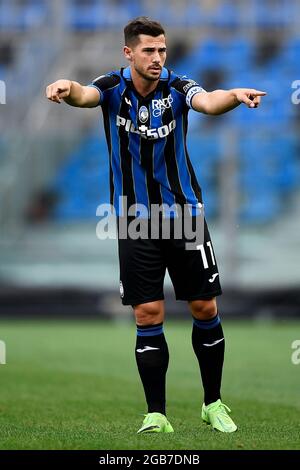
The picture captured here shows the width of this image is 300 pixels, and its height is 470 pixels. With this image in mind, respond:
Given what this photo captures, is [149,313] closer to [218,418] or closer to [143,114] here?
[218,418]

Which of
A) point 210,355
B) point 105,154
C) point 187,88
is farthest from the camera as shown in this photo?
point 105,154

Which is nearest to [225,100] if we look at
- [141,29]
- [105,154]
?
[141,29]

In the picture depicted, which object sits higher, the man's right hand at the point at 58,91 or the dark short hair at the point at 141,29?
the dark short hair at the point at 141,29

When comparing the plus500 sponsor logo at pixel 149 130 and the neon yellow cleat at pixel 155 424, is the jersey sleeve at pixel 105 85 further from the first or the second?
the neon yellow cleat at pixel 155 424

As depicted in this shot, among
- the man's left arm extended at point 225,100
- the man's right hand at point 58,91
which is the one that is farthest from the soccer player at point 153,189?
the man's right hand at point 58,91

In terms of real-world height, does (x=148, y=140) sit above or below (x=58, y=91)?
below

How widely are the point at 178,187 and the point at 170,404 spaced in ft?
6.77

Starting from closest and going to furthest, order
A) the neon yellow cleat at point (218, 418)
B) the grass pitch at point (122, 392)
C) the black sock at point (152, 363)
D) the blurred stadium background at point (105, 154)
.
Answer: the grass pitch at point (122, 392)
the neon yellow cleat at point (218, 418)
the black sock at point (152, 363)
the blurred stadium background at point (105, 154)

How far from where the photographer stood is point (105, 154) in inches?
762

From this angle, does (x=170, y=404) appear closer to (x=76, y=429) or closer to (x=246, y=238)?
(x=76, y=429)

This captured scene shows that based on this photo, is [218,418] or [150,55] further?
[218,418]

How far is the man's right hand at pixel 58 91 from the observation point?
5.27m

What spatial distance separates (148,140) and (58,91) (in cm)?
68
